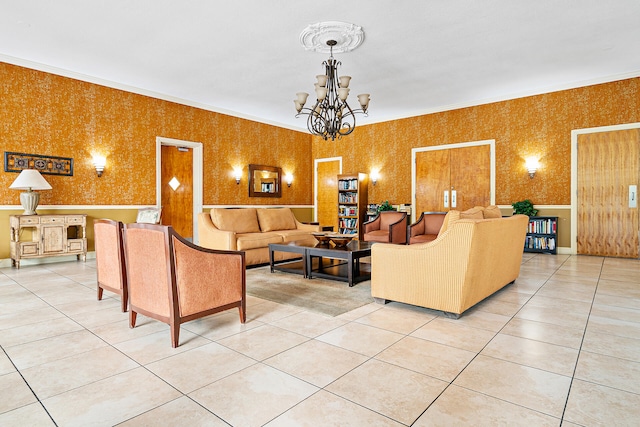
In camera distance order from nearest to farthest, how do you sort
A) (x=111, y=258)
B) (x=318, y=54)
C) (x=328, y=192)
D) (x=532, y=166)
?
1. (x=111, y=258)
2. (x=318, y=54)
3. (x=532, y=166)
4. (x=328, y=192)

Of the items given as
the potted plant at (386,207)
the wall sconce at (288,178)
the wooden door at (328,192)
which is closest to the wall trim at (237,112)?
the wall sconce at (288,178)

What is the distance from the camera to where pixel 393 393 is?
182 centimetres

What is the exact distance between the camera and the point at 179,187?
33.2 feet

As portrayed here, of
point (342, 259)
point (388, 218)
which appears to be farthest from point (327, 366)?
point (388, 218)

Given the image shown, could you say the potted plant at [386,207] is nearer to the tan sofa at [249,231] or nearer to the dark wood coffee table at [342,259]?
the tan sofa at [249,231]

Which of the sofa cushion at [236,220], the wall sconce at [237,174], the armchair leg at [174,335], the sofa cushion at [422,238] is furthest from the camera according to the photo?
the wall sconce at [237,174]

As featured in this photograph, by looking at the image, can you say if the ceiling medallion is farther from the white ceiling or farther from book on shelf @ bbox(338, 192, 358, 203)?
book on shelf @ bbox(338, 192, 358, 203)

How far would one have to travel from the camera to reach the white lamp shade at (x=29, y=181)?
16.8 feet

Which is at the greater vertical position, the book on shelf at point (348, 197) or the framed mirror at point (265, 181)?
the framed mirror at point (265, 181)

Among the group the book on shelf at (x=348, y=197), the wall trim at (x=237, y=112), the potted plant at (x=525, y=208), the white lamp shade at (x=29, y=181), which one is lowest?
the potted plant at (x=525, y=208)

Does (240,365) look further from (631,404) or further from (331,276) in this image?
(331,276)

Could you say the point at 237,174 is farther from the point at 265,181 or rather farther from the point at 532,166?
the point at 532,166

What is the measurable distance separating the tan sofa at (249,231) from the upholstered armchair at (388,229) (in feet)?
3.87

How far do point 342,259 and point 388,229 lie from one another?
9.64 feet
